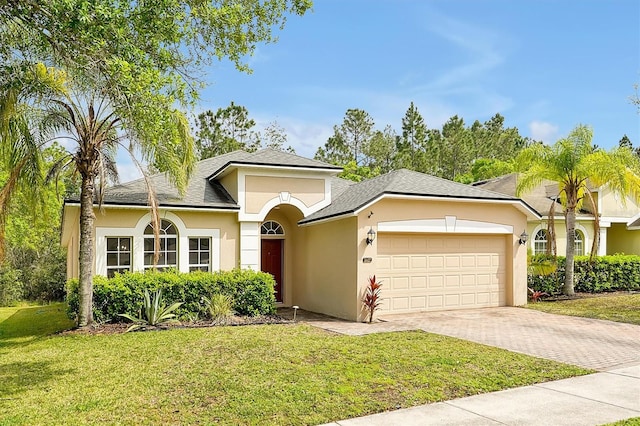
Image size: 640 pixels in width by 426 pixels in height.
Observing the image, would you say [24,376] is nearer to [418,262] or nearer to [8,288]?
[418,262]

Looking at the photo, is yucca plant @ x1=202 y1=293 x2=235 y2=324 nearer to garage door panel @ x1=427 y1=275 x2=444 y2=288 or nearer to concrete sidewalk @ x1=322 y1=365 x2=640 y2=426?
garage door panel @ x1=427 y1=275 x2=444 y2=288

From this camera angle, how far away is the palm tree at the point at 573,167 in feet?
59.4

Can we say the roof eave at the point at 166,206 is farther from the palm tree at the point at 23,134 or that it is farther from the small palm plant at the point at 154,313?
the small palm plant at the point at 154,313

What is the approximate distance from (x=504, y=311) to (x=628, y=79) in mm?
10227

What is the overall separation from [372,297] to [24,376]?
8.41 m

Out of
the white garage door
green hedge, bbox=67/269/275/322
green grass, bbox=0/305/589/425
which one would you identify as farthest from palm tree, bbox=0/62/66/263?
the white garage door

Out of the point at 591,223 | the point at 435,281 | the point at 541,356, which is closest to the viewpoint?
the point at 541,356

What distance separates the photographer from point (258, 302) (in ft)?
47.7

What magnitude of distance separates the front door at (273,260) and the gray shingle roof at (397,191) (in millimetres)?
2138

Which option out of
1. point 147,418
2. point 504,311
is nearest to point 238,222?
point 504,311

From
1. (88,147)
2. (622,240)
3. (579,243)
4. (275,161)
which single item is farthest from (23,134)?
(622,240)

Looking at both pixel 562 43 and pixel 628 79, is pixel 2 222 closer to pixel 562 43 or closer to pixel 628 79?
pixel 562 43

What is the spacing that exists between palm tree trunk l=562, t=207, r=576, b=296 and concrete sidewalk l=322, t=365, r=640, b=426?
1202 cm

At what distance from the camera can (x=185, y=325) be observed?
13.0 m
